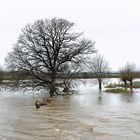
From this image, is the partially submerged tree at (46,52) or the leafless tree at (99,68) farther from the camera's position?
the leafless tree at (99,68)

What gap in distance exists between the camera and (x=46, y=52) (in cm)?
4294

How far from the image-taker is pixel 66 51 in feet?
142

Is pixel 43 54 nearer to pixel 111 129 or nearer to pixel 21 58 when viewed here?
pixel 21 58

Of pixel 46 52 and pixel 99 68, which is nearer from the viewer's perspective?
pixel 46 52

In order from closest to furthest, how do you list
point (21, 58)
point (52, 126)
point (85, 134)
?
point (85, 134), point (52, 126), point (21, 58)

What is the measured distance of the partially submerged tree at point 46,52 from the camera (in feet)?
139

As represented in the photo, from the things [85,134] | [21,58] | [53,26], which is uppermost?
[53,26]

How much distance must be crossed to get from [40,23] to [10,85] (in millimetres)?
9057

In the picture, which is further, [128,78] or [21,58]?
[128,78]

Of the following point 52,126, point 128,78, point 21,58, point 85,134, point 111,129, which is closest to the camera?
point 85,134

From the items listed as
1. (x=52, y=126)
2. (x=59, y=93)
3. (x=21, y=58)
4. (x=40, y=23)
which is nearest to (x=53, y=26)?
(x=40, y=23)

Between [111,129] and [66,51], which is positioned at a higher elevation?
[66,51]

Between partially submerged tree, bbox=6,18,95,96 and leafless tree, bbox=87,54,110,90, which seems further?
leafless tree, bbox=87,54,110,90

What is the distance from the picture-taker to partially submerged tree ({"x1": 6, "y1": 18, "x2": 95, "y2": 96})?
42.5m
